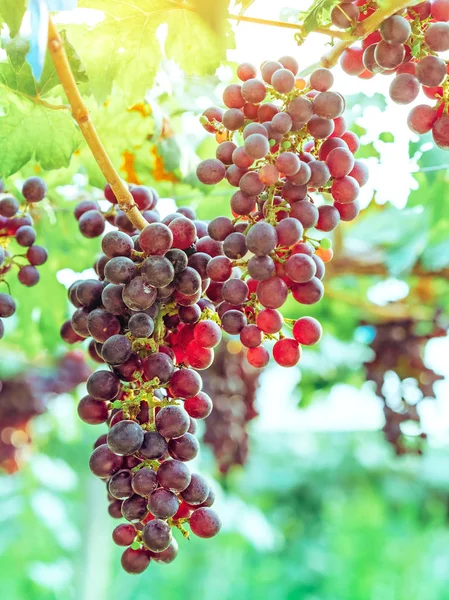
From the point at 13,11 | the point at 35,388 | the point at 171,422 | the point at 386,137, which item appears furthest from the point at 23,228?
the point at 35,388

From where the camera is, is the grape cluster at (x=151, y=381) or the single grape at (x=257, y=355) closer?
the grape cluster at (x=151, y=381)

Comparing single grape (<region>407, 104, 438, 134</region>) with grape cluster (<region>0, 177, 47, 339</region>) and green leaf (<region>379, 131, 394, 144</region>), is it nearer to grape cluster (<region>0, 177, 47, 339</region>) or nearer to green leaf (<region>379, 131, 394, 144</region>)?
green leaf (<region>379, 131, 394, 144</region>)

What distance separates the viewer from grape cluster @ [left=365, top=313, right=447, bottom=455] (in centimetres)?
226

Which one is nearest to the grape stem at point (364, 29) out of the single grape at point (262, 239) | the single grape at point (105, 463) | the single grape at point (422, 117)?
the single grape at point (422, 117)

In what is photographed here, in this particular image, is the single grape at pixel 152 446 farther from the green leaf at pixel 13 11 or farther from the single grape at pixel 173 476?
the green leaf at pixel 13 11

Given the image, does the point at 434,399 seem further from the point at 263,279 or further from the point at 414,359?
the point at 263,279

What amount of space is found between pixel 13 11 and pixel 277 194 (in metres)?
0.39

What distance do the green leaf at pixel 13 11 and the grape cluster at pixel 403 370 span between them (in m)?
1.76

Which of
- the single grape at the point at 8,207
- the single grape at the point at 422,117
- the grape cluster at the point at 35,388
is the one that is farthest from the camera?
the grape cluster at the point at 35,388

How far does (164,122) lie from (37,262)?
515mm

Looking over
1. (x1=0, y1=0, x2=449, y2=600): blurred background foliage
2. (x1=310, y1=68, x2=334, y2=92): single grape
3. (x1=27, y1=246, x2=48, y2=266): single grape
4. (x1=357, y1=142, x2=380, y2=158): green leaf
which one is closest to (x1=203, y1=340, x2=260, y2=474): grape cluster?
(x1=0, y1=0, x2=449, y2=600): blurred background foliage

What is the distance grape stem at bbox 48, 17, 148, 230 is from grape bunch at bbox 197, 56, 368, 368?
0.36 feet

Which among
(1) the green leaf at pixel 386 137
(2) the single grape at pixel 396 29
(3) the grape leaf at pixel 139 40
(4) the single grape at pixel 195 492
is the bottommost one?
(4) the single grape at pixel 195 492

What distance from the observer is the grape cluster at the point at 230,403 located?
2545 mm
